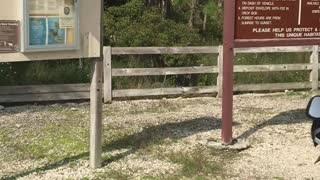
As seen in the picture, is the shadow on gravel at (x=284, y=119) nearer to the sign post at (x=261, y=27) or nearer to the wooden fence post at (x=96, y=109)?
the sign post at (x=261, y=27)

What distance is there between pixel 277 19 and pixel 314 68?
499 cm

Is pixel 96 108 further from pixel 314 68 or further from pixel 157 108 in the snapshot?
pixel 314 68

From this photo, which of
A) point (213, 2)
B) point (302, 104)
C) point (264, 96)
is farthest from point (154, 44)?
point (213, 2)

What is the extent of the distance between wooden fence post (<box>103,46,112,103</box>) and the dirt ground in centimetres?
30

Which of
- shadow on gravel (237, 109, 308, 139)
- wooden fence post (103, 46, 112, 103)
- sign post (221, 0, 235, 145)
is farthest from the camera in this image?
wooden fence post (103, 46, 112, 103)

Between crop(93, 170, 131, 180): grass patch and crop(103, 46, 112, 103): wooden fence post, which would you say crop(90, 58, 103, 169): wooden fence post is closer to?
crop(93, 170, 131, 180): grass patch

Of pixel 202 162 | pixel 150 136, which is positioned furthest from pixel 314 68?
pixel 202 162

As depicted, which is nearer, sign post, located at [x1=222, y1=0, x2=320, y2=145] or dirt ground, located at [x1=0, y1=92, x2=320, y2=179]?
dirt ground, located at [x1=0, y1=92, x2=320, y2=179]

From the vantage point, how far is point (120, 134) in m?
7.74

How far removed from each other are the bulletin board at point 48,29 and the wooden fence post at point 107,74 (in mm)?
4350

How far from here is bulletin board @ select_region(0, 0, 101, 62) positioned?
206 inches

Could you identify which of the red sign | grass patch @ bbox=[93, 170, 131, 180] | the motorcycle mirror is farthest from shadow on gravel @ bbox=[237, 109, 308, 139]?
the motorcycle mirror

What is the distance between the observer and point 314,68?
40.2 ft

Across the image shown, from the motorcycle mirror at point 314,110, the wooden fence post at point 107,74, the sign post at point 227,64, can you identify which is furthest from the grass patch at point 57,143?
the motorcycle mirror at point 314,110
